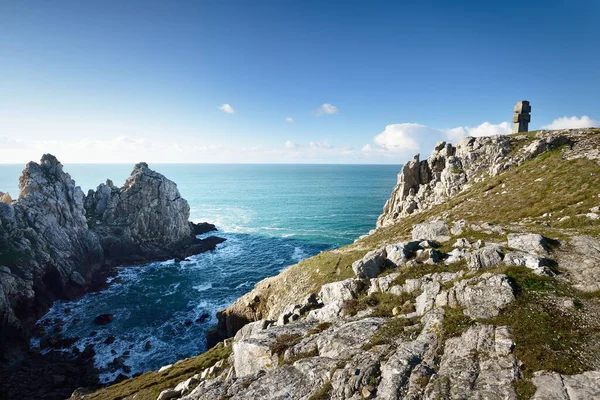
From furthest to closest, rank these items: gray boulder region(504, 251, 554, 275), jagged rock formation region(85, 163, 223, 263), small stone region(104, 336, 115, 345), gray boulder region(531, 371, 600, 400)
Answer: jagged rock formation region(85, 163, 223, 263)
small stone region(104, 336, 115, 345)
gray boulder region(504, 251, 554, 275)
gray boulder region(531, 371, 600, 400)

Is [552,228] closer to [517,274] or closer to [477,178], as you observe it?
[517,274]

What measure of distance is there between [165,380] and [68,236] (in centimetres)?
7102

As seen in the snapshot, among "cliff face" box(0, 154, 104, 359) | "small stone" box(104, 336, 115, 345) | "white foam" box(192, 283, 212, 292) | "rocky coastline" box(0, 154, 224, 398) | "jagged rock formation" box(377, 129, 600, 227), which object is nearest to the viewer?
"jagged rock formation" box(377, 129, 600, 227)

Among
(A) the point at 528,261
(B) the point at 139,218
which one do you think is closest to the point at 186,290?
(B) the point at 139,218

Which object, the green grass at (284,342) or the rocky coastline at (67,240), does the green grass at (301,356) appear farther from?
the rocky coastline at (67,240)

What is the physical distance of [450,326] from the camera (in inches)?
579

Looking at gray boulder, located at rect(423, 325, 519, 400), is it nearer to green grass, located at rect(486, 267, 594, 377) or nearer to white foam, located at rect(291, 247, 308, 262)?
green grass, located at rect(486, 267, 594, 377)

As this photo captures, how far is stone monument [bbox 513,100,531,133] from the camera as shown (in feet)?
194

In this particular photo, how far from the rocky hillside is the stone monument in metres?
28.6

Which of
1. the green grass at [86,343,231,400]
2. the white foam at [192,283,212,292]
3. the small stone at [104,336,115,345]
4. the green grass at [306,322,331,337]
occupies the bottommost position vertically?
the small stone at [104,336,115,345]

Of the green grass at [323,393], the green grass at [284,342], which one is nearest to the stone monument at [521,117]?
the green grass at [284,342]

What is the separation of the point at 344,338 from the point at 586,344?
10.7 metres

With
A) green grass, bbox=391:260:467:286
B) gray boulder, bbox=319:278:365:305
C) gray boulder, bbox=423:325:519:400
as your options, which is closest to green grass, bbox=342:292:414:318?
gray boulder, bbox=319:278:365:305

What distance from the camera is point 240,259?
84.5m
